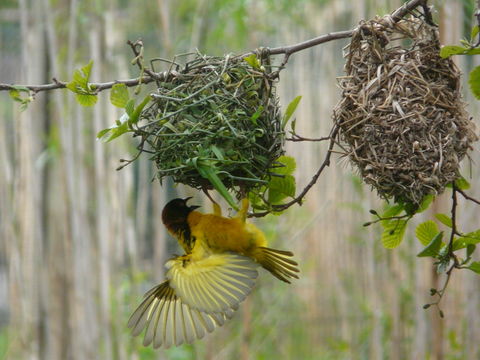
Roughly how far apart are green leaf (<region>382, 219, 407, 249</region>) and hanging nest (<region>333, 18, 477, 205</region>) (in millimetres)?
154

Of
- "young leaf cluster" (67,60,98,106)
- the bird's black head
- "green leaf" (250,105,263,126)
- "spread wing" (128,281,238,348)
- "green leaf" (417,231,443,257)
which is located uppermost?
"young leaf cluster" (67,60,98,106)

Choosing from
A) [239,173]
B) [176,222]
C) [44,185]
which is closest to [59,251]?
[44,185]

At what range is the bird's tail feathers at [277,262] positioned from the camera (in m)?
2.00

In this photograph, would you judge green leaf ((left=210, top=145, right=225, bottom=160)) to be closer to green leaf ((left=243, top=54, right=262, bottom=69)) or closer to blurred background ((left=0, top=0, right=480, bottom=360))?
green leaf ((left=243, top=54, right=262, bottom=69))

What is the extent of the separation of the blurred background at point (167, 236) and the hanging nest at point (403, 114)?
1412mm

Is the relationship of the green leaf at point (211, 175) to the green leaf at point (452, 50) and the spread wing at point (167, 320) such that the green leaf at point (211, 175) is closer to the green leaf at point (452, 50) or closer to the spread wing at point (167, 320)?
the spread wing at point (167, 320)

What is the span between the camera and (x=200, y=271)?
193 centimetres

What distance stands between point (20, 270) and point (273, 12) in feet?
7.39

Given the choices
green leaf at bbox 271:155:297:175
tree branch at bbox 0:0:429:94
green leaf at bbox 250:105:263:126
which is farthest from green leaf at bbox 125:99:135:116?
green leaf at bbox 271:155:297:175

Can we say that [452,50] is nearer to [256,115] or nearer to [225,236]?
[256,115]

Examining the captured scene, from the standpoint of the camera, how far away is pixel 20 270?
4.13 metres

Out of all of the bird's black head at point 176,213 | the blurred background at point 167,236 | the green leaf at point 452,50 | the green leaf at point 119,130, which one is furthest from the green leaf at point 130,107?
the blurred background at point 167,236

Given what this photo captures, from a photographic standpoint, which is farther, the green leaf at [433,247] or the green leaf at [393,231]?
the green leaf at [393,231]

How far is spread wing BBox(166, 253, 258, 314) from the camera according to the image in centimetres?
184
